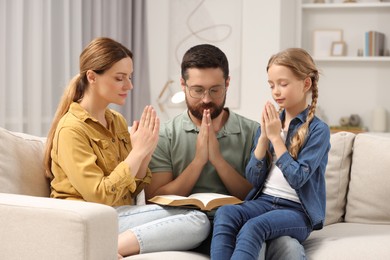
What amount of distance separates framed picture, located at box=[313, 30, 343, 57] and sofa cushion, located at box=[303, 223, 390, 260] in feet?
10.8

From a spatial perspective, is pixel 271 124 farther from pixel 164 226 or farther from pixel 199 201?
pixel 164 226

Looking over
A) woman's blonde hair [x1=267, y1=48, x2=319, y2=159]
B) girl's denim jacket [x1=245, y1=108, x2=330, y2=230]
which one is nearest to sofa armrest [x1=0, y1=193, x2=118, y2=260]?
girl's denim jacket [x1=245, y1=108, x2=330, y2=230]

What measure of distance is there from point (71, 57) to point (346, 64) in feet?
8.22

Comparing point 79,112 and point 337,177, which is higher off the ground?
point 79,112

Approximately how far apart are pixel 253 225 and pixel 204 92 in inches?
26.4

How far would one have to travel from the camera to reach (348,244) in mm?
2383

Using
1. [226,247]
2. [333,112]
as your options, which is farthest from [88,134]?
[333,112]

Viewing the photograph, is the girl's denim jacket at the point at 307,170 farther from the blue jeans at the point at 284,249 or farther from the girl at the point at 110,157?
the girl at the point at 110,157

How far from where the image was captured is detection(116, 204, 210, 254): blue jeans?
2229 mm

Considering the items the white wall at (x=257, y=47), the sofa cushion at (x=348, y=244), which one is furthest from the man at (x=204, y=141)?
the white wall at (x=257, y=47)

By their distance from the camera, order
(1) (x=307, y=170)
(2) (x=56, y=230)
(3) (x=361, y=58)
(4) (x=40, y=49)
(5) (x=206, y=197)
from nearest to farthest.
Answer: (2) (x=56, y=230), (1) (x=307, y=170), (5) (x=206, y=197), (4) (x=40, y=49), (3) (x=361, y=58)

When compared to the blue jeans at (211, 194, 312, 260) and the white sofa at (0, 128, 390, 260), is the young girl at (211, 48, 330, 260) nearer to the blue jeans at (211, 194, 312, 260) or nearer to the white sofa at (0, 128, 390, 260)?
the blue jeans at (211, 194, 312, 260)

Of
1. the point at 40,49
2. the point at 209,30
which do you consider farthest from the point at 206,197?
the point at 209,30

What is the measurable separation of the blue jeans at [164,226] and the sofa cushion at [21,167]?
0.32 m
